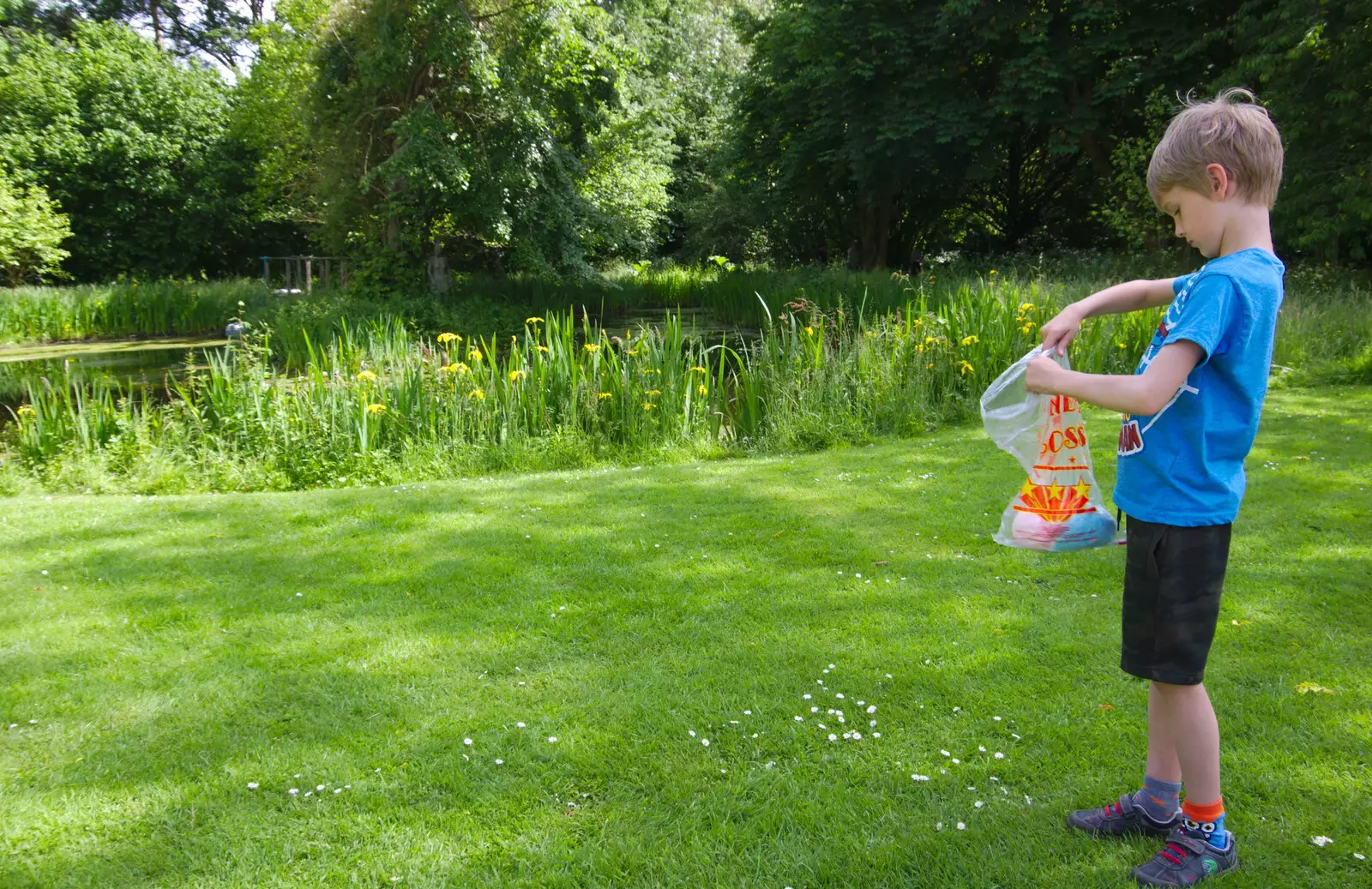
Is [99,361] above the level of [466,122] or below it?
below

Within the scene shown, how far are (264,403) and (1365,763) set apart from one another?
24.8ft

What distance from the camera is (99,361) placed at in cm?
1572

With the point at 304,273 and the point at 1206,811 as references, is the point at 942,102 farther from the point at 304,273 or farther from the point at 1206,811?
the point at 1206,811

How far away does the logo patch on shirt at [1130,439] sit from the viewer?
7.37 feet

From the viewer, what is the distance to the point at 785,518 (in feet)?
17.9

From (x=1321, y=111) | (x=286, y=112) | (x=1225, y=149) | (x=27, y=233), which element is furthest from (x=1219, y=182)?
(x=27, y=233)

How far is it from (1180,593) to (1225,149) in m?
1.01

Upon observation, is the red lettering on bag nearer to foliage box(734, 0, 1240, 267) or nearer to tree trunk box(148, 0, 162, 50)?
foliage box(734, 0, 1240, 267)

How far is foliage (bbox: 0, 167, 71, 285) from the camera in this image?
21203 mm

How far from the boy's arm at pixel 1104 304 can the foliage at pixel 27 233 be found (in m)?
24.9

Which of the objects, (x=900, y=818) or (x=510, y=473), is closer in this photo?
(x=900, y=818)

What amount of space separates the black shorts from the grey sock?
37 cm

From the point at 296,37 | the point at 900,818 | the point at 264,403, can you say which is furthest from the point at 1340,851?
Answer: the point at 296,37

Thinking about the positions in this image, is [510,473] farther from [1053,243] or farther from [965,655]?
[1053,243]
